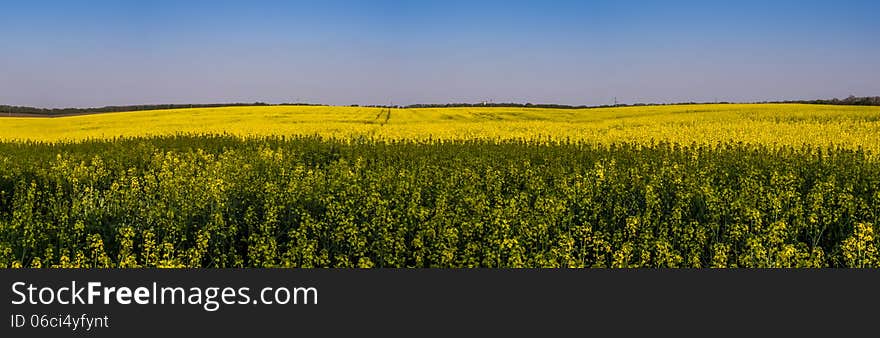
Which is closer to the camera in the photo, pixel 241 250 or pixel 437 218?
pixel 437 218

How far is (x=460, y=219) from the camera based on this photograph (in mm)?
8195

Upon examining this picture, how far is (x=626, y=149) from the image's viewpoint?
19578 millimetres

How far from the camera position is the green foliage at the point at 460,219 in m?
7.11

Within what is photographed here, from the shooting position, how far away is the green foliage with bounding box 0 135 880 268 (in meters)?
7.11

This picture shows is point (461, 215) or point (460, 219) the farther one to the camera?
point (461, 215)

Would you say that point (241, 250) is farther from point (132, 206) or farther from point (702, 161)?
point (702, 161)

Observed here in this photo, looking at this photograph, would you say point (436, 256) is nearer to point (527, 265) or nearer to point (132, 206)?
point (527, 265)

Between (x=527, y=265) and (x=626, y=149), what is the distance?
13.7 meters

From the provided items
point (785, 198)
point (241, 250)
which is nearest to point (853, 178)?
point (785, 198)

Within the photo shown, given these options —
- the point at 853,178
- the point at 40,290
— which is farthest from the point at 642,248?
the point at 853,178

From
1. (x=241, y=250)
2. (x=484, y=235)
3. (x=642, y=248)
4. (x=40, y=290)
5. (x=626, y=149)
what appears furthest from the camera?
(x=626, y=149)

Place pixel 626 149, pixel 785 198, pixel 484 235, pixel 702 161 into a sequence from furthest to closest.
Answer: pixel 626 149
pixel 702 161
pixel 785 198
pixel 484 235

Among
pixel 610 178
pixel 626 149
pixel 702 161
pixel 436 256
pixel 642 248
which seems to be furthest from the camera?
pixel 626 149

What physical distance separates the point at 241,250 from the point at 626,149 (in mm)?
12992
